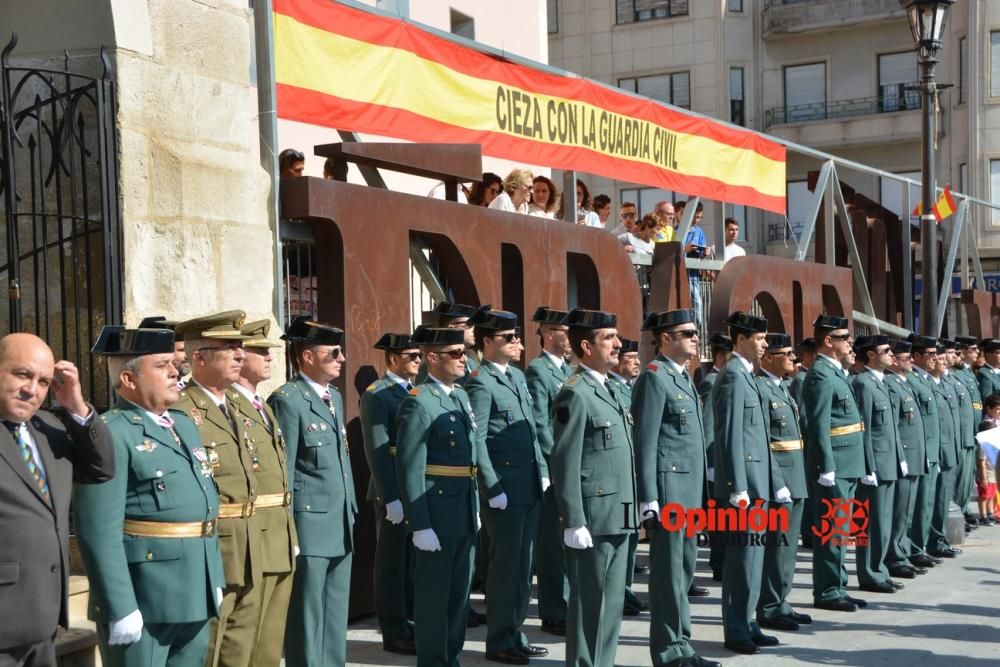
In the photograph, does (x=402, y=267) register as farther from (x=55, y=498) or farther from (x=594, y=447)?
(x=55, y=498)

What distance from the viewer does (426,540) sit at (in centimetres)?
642

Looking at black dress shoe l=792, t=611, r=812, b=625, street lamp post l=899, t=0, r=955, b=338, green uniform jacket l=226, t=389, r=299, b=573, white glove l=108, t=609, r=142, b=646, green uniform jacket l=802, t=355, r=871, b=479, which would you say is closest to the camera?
white glove l=108, t=609, r=142, b=646

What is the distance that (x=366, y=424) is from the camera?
748 cm

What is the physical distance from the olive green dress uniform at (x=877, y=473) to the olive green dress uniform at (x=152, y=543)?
5780 mm

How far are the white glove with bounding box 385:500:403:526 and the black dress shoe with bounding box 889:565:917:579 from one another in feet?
15.9

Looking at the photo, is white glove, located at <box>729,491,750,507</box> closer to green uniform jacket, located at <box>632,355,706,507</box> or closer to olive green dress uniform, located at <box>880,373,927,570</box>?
green uniform jacket, located at <box>632,355,706,507</box>

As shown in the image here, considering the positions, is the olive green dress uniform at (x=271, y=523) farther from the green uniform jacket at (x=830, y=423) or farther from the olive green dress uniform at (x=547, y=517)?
the green uniform jacket at (x=830, y=423)

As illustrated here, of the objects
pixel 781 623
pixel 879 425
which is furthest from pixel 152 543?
pixel 879 425

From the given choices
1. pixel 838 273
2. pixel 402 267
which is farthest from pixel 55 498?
pixel 838 273

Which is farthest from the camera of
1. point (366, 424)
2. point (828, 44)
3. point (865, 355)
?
point (828, 44)

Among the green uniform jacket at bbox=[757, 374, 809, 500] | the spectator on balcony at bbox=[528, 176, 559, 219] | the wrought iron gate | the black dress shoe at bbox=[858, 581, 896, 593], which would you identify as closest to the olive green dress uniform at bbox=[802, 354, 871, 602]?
the black dress shoe at bbox=[858, 581, 896, 593]

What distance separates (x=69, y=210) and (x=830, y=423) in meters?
5.30

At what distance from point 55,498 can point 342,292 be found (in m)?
3.74

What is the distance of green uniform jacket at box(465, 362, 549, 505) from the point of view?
288 inches
